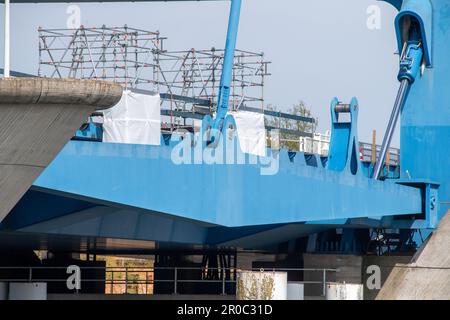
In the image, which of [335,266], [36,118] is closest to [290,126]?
[335,266]

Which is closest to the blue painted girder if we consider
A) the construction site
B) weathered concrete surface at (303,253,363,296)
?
the construction site

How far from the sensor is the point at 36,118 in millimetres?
17953

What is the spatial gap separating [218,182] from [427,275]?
11366 mm

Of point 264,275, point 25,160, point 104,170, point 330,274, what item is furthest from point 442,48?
point 25,160

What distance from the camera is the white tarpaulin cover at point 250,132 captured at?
31587 mm

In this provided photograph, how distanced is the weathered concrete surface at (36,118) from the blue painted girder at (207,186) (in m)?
3.70

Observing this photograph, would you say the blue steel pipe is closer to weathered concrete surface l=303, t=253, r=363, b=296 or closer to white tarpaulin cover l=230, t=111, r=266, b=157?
white tarpaulin cover l=230, t=111, r=266, b=157

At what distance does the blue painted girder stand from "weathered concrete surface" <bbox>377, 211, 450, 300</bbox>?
116 inches

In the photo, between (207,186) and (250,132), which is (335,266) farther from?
(207,186)

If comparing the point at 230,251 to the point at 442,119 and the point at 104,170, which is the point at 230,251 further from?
the point at 104,170

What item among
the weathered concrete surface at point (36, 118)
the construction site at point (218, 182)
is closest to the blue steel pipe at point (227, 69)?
the construction site at point (218, 182)

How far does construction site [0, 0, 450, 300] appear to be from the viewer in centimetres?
1888

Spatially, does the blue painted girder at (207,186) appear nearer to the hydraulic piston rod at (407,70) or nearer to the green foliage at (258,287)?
the green foliage at (258,287)

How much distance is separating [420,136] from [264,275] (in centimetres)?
1206
